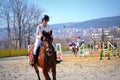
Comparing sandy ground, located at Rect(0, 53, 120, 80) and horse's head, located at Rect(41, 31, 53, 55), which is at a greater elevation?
horse's head, located at Rect(41, 31, 53, 55)

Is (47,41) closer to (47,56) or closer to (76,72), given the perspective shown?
(47,56)

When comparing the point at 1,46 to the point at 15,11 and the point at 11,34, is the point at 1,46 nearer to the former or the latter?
the point at 11,34

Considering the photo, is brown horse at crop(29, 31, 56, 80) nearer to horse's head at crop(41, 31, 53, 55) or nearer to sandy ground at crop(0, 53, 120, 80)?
horse's head at crop(41, 31, 53, 55)

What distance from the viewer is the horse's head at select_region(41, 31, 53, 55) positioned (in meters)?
9.69

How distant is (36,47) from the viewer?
35.3 feet

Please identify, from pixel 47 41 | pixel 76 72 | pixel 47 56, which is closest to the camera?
pixel 47 41

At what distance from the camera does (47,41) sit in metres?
9.80

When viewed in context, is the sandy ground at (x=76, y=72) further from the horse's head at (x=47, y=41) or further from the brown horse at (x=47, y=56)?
the horse's head at (x=47, y=41)

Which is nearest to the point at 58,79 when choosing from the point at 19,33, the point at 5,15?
the point at 5,15

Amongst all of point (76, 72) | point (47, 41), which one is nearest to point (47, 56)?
point (47, 41)

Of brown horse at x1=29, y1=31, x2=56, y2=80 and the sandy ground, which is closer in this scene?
brown horse at x1=29, y1=31, x2=56, y2=80

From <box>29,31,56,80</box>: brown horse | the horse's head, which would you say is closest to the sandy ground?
<box>29,31,56,80</box>: brown horse

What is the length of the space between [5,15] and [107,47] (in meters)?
35.4

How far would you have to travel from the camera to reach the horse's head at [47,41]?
31.8 feet
